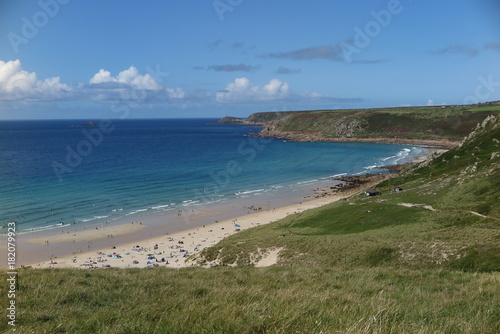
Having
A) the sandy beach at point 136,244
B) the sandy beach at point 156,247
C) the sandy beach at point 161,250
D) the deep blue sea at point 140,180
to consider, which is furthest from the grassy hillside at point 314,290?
the deep blue sea at point 140,180

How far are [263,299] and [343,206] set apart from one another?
156 feet

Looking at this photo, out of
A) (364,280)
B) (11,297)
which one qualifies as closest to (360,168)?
(364,280)

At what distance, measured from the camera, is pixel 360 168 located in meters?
122

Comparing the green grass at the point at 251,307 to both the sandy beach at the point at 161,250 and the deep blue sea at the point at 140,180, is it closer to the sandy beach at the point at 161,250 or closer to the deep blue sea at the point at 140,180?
the sandy beach at the point at 161,250

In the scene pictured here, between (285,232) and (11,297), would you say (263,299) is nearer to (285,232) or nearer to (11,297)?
(11,297)

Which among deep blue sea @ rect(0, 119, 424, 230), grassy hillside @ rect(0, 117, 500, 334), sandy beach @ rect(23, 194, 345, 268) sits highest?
grassy hillside @ rect(0, 117, 500, 334)

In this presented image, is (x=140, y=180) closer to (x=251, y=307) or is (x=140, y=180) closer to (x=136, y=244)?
(x=136, y=244)

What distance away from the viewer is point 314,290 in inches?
487

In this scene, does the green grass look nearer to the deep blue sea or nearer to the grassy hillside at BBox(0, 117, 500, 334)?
the grassy hillside at BBox(0, 117, 500, 334)

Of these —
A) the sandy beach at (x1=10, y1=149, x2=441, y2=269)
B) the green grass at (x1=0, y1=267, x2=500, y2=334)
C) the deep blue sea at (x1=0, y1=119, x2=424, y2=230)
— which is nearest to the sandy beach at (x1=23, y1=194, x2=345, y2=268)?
the sandy beach at (x1=10, y1=149, x2=441, y2=269)

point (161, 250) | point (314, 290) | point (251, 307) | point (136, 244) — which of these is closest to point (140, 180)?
point (136, 244)

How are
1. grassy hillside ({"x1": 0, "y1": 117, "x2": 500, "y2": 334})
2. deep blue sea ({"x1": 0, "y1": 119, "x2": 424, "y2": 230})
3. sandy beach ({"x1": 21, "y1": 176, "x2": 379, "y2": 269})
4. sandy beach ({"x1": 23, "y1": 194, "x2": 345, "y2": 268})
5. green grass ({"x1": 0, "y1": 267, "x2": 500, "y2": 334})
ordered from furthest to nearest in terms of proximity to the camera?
1. deep blue sea ({"x1": 0, "y1": 119, "x2": 424, "y2": 230})
2. sandy beach ({"x1": 23, "y1": 194, "x2": 345, "y2": 268})
3. sandy beach ({"x1": 21, "y1": 176, "x2": 379, "y2": 269})
4. grassy hillside ({"x1": 0, "y1": 117, "x2": 500, "y2": 334})
5. green grass ({"x1": 0, "y1": 267, "x2": 500, "y2": 334})

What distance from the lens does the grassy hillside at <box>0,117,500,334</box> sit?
26.2ft

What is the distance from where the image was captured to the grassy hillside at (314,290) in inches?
314
